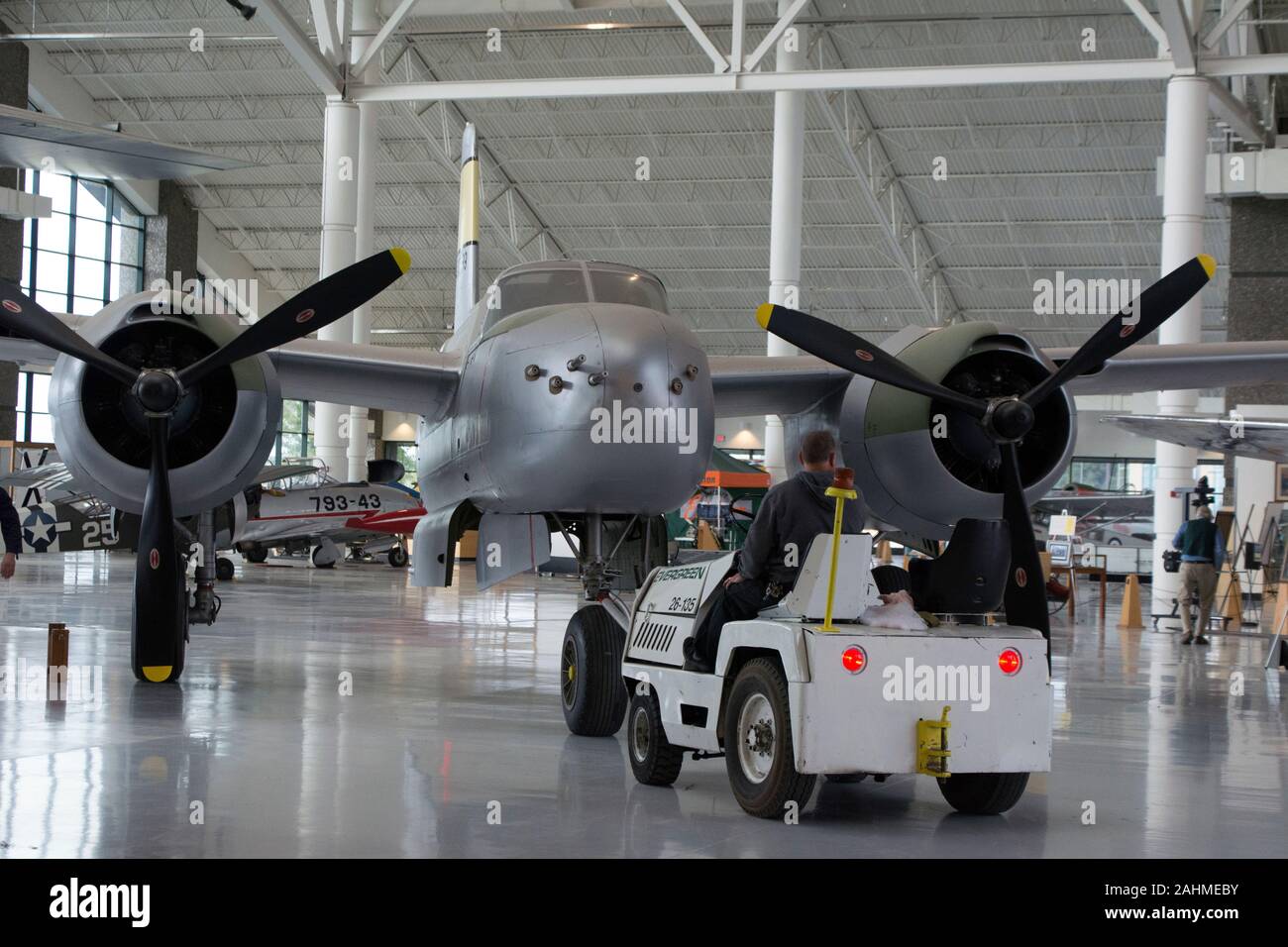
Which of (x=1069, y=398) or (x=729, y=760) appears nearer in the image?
(x=729, y=760)

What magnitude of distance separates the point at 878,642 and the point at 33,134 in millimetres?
11575

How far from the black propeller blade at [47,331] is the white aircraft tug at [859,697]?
209 inches

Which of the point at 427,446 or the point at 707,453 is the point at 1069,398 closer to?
the point at 707,453

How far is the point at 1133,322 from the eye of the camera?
31.6 feet

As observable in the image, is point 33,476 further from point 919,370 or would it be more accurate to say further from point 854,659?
point 854,659

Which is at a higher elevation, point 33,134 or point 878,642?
point 33,134

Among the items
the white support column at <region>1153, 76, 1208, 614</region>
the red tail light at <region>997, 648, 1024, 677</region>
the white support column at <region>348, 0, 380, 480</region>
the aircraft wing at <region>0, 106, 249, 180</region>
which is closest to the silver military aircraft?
the red tail light at <region>997, 648, 1024, 677</region>

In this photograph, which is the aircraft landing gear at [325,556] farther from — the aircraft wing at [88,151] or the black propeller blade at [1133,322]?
the black propeller blade at [1133,322]

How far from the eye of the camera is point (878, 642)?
6.50 metres

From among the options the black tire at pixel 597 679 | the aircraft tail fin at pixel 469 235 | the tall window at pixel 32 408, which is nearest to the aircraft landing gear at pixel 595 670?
the black tire at pixel 597 679

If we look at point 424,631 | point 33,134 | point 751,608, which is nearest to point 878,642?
point 751,608

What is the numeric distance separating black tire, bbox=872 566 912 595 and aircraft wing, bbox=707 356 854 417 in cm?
→ 405

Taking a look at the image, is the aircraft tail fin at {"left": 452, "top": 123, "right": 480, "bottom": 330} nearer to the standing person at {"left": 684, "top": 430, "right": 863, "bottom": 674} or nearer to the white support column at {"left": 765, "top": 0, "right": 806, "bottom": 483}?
the standing person at {"left": 684, "top": 430, "right": 863, "bottom": 674}
